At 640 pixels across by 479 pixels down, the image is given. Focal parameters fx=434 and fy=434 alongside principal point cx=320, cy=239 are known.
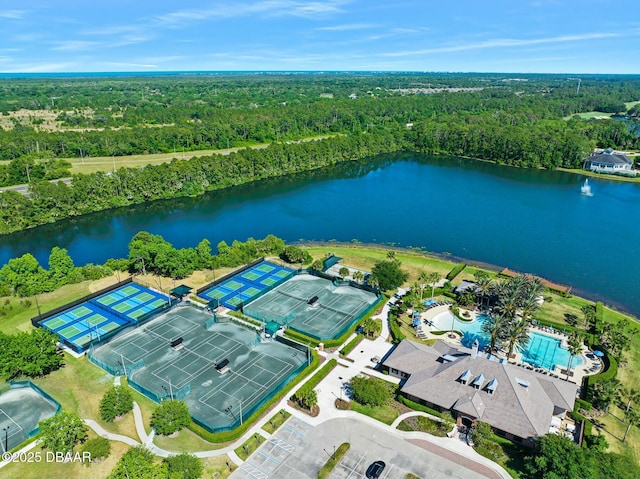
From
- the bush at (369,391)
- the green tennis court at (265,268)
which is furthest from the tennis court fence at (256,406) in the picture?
the green tennis court at (265,268)

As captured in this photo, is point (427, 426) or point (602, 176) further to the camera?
point (602, 176)

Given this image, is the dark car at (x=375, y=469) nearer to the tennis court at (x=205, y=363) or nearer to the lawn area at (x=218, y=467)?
the lawn area at (x=218, y=467)

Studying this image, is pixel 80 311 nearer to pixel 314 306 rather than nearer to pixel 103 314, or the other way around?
pixel 103 314

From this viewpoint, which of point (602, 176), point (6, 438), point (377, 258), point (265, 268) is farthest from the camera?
point (602, 176)

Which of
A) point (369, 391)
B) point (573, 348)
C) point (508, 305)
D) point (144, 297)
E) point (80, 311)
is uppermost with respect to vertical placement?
point (508, 305)

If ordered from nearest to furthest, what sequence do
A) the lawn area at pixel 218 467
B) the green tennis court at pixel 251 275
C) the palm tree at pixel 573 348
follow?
the lawn area at pixel 218 467 → the palm tree at pixel 573 348 → the green tennis court at pixel 251 275

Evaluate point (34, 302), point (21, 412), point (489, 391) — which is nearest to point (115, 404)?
point (21, 412)
